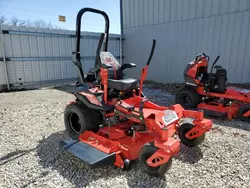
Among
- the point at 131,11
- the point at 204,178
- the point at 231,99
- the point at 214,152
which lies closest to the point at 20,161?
the point at 204,178

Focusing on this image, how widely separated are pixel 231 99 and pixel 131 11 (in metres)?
7.32

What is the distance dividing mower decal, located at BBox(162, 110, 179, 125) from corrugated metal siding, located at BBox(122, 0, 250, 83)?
579 cm

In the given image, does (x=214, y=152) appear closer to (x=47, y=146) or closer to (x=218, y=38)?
(x=47, y=146)

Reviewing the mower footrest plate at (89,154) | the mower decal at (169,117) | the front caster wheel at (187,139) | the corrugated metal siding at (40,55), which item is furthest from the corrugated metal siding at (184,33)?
the mower footrest plate at (89,154)

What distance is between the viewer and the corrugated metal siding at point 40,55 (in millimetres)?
7547

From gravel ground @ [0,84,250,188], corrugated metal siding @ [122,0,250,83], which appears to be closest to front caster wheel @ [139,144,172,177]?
gravel ground @ [0,84,250,188]

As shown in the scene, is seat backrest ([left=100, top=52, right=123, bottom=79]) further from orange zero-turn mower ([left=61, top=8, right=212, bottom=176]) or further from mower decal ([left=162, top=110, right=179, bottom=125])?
mower decal ([left=162, top=110, right=179, bottom=125])

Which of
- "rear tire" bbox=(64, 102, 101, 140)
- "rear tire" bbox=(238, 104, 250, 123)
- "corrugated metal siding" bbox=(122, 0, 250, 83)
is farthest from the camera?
"corrugated metal siding" bbox=(122, 0, 250, 83)

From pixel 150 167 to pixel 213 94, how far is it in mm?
3222

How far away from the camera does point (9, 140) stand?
337cm

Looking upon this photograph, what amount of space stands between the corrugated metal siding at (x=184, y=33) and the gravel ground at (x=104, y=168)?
410 centimetres

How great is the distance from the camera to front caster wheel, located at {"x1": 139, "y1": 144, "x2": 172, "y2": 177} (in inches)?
87.5

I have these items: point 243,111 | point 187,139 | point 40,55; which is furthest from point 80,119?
point 40,55

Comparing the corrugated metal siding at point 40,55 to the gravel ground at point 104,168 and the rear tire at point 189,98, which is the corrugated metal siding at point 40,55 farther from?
the rear tire at point 189,98
